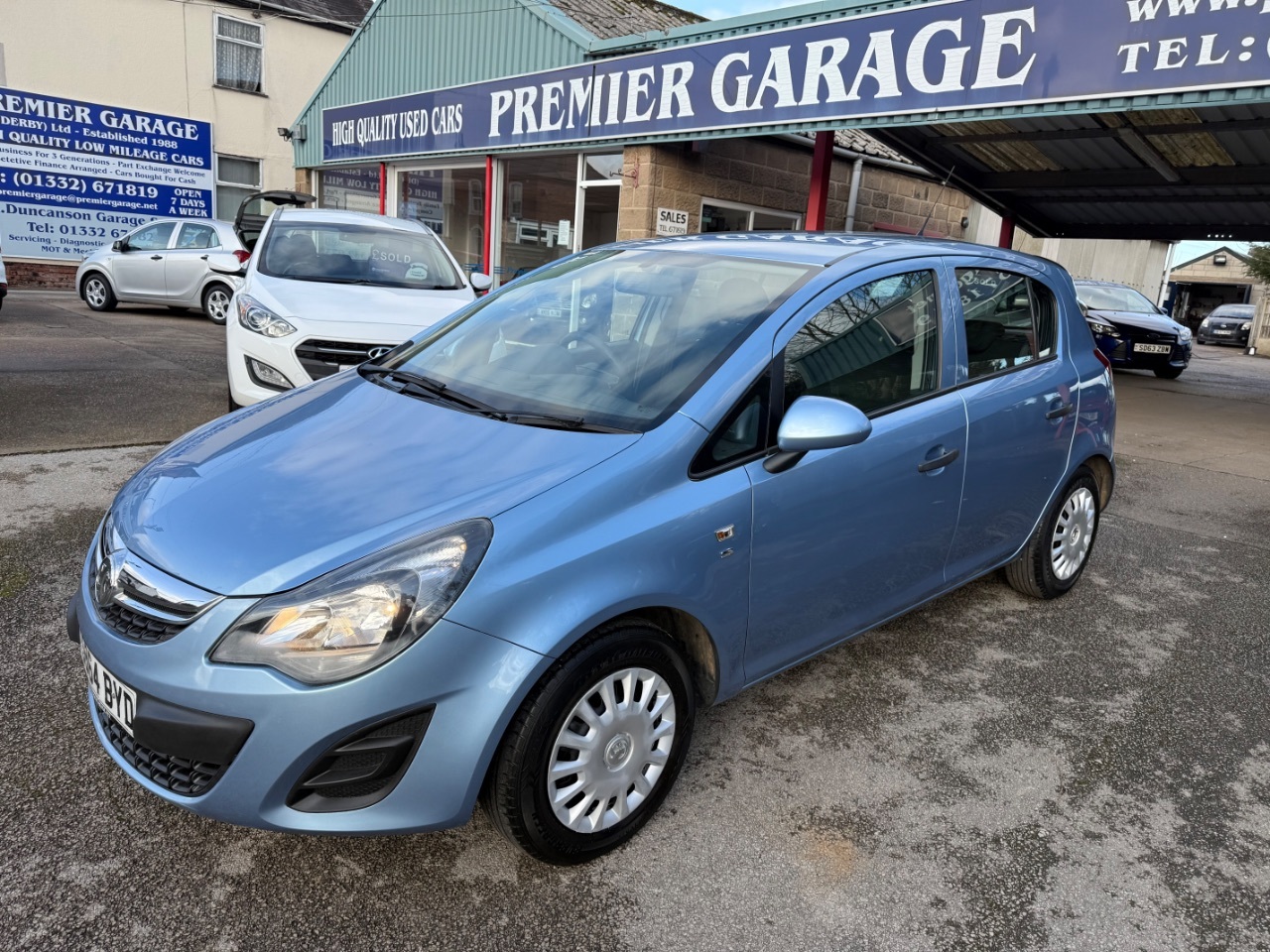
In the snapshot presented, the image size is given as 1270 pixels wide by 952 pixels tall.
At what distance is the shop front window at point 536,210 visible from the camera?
36.5 ft

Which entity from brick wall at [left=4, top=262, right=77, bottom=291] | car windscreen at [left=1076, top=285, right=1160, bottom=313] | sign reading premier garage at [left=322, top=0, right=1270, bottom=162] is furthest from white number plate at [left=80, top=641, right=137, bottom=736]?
brick wall at [left=4, top=262, right=77, bottom=291]

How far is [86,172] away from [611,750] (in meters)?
20.0

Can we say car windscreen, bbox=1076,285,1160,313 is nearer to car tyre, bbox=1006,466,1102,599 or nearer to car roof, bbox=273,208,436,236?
car roof, bbox=273,208,436,236

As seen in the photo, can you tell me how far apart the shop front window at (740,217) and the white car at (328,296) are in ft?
12.8

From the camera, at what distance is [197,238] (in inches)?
511

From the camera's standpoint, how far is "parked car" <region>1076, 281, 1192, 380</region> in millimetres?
14266

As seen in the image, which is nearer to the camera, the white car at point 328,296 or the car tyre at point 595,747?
the car tyre at point 595,747

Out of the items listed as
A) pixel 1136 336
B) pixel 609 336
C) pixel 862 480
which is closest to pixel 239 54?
pixel 1136 336

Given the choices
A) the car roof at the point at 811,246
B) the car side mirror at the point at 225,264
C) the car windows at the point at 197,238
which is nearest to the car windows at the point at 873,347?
the car roof at the point at 811,246

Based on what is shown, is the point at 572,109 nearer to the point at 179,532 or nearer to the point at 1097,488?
the point at 1097,488

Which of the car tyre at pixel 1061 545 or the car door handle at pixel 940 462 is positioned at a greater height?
the car door handle at pixel 940 462

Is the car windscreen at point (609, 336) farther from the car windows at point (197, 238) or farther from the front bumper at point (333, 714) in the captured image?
the car windows at point (197, 238)

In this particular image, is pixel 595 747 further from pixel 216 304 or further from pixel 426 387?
pixel 216 304

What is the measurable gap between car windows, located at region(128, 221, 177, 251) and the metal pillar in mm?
9374
